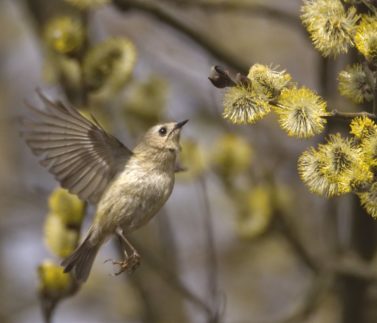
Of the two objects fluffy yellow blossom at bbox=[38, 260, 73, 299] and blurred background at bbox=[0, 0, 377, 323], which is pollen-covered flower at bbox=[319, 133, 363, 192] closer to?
blurred background at bbox=[0, 0, 377, 323]

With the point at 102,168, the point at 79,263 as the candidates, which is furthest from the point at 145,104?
the point at 79,263

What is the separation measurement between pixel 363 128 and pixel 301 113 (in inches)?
6.4

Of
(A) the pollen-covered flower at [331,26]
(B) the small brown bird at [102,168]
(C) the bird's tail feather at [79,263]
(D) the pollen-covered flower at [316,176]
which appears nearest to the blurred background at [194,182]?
(C) the bird's tail feather at [79,263]

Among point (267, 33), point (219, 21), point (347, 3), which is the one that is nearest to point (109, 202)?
point (347, 3)

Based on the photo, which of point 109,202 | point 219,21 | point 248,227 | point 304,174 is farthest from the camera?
point 219,21

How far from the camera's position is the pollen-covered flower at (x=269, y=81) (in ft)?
6.39

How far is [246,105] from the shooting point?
1.94 metres

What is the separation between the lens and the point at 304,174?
1979 millimetres

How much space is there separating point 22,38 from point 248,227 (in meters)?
3.00

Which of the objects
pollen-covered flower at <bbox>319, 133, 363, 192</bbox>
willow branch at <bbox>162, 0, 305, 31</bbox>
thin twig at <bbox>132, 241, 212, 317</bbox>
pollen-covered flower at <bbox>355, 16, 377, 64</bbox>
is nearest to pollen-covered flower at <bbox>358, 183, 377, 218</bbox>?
pollen-covered flower at <bbox>319, 133, 363, 192</bbox>

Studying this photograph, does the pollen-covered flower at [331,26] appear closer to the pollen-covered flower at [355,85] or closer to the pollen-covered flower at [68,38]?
the pollen-covered flower at [355,85]

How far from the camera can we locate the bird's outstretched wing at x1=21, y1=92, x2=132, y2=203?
2750 mm

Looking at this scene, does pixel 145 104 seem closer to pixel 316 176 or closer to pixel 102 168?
pixel 102 168

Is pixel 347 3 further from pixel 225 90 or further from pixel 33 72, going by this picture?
pixel 33 72
